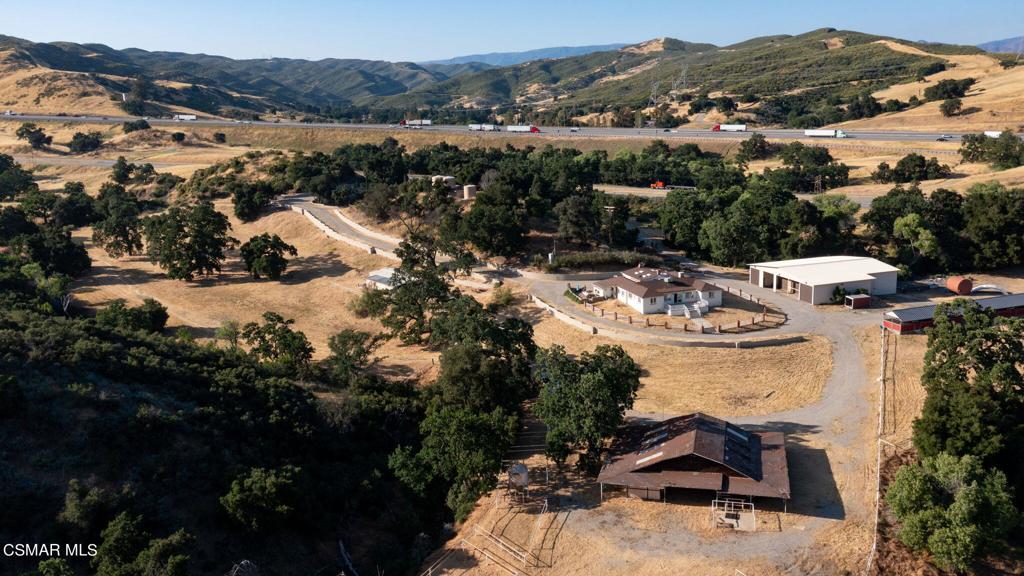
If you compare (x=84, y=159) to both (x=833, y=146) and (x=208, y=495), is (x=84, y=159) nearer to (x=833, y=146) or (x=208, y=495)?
(x=208, y=495)

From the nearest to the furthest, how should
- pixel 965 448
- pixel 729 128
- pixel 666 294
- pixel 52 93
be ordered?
pixel 965 448
pixel 666 294
pixel 729 128
pixel 52 93

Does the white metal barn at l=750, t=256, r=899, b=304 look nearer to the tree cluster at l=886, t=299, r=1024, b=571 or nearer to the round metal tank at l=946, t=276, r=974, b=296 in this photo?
the round metal tank at l=946, t=276, r=974, b=296

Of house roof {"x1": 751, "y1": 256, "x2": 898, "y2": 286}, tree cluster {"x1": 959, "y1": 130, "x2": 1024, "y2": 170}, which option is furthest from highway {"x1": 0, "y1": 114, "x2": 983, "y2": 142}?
house roof {"x1": 751, "y1": 256, "x2": 898, "y2": 286}

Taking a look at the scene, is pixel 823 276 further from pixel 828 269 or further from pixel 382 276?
pixel 382 276

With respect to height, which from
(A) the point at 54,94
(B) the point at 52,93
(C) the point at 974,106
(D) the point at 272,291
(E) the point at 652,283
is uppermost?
(B) the point at 52,93

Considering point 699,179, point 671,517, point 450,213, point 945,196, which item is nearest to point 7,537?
point 671,517

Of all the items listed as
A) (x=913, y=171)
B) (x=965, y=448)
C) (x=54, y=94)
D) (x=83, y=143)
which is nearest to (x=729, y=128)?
(x=913, y=171)
